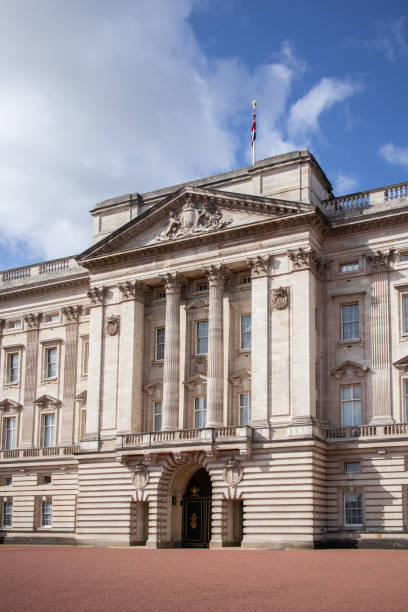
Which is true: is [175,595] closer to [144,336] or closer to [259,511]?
[259,511]

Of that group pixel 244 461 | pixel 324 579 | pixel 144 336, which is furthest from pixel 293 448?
pixel 324 579

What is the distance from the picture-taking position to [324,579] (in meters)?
22.3

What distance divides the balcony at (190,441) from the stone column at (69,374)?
8425 mm

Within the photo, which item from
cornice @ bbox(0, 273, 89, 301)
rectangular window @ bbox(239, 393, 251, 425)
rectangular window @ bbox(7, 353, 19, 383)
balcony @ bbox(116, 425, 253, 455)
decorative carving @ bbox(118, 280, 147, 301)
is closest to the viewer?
balcony @ bbox(116, 425, 253, 455)

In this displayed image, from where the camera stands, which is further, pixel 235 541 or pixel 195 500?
pixel 195 500

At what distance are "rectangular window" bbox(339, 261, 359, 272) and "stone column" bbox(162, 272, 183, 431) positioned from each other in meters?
9.80

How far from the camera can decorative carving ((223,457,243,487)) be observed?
138ft

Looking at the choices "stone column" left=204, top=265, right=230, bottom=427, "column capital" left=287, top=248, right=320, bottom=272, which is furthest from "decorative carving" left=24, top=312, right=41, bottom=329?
"column capital" left=287, top=248, right=320, bottom=272

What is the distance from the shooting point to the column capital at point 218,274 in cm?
4628

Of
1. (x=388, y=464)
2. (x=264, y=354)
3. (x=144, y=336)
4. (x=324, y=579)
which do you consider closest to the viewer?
(x=324, y=579)

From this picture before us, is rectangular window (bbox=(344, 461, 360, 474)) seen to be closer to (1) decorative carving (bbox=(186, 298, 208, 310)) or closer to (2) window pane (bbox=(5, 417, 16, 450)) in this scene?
(1) decorative carving (bbox=(186, 298, 208, 310))

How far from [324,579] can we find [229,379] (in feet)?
77.4

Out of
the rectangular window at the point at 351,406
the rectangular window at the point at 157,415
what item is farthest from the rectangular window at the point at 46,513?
the rectangular window at the point at 351,406

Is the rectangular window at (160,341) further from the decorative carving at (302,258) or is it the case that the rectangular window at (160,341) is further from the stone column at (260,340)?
the decorative carving at (302,258)
